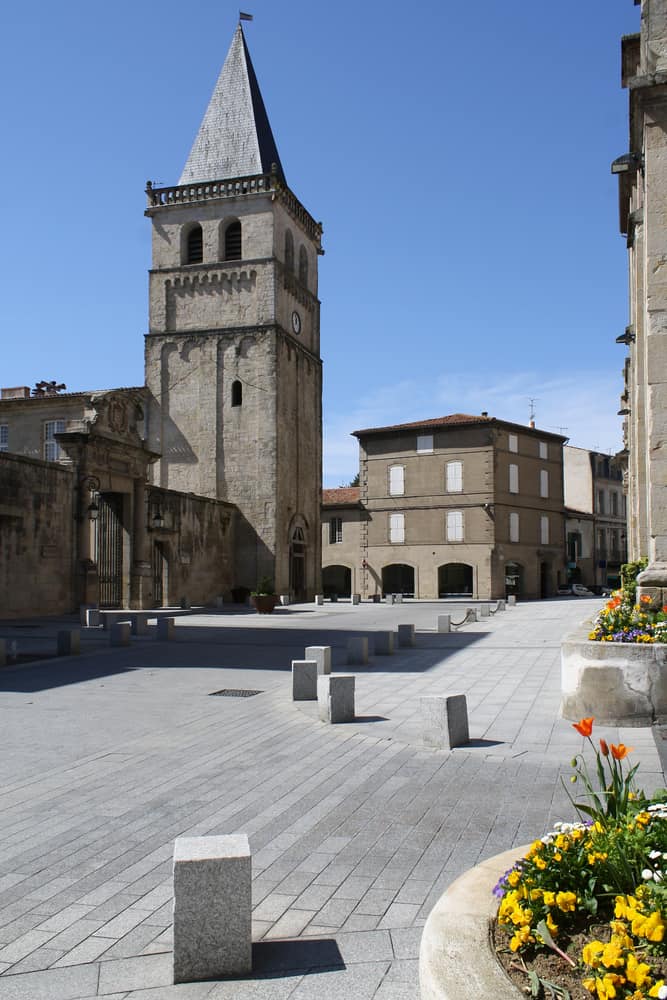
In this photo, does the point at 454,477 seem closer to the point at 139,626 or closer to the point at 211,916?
the point at 139,626

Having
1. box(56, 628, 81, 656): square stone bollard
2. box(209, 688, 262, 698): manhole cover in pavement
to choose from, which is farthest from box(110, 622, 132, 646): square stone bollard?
box(209, 688, 262, 698): manhole cover in pavement

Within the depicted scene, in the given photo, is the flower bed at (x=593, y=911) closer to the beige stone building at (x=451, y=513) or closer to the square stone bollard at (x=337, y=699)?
the square stone bollard at (x=337, y=699)

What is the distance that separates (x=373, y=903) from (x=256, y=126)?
43.6 meters

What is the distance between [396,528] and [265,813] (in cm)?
4211

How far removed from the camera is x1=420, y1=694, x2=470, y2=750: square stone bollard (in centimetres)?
719

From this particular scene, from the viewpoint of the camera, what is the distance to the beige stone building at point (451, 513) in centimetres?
4516

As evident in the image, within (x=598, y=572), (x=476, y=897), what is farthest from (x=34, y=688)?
(x=598, y=572)

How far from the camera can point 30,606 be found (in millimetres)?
24219

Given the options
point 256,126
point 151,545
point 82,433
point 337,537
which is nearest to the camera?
point 82,433

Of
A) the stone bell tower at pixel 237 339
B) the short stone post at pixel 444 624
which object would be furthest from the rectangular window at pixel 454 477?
the short stone post at pixel 444 624

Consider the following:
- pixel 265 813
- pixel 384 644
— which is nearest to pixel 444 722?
pixel 265 813

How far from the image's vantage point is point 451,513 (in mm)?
45719

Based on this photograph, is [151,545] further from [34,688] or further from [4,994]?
[4,994]

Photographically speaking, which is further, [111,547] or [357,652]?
[111,547]
